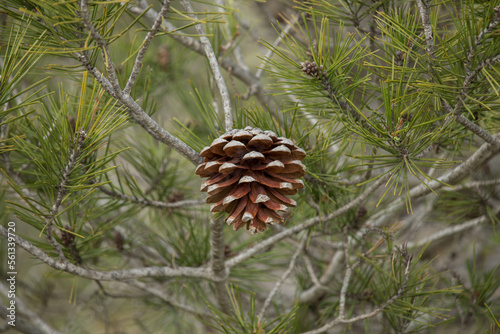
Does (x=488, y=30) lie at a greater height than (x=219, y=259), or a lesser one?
greater

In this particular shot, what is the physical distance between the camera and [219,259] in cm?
72

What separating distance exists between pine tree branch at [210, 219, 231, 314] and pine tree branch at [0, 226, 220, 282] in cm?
2

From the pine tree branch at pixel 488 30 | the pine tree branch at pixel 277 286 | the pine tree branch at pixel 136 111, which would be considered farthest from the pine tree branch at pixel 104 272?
the pine tree branch at pixel 488 30

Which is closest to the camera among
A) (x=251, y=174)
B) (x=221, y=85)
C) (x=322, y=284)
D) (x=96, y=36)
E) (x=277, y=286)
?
(x=96, y=36)

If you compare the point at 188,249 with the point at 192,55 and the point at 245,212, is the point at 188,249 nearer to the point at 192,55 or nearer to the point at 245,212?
the point at 245,212

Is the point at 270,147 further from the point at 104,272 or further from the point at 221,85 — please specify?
the point at 104,272

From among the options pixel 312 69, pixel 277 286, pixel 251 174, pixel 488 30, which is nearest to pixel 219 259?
pixel 277 286

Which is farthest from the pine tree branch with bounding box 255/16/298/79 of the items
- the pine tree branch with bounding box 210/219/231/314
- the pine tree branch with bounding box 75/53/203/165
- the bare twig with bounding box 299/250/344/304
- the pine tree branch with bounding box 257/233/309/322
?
the bare twig with bounding box 299/250/344/304

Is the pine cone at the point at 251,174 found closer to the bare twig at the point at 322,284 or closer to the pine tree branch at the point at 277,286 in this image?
the pine tree branch at the point at 277,286

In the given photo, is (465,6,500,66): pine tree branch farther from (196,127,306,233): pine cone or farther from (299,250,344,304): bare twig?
(299,250,344,304): bare twig

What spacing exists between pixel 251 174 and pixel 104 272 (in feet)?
1.04

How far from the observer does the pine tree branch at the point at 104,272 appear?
0.55 metres

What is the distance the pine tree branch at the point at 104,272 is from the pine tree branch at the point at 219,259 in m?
0.02

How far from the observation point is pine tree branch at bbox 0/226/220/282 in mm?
553
